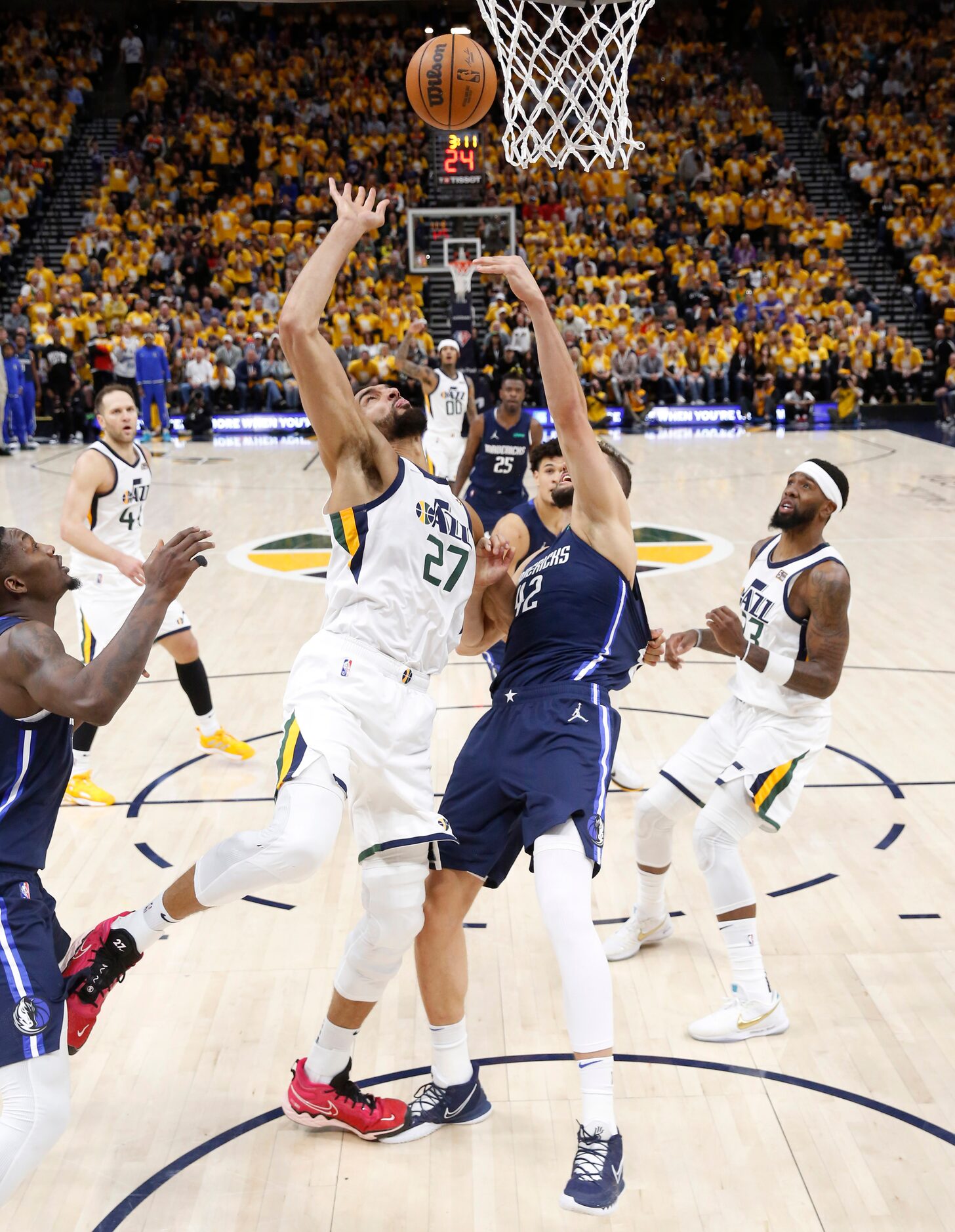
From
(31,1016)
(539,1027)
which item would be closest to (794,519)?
(539,1027)

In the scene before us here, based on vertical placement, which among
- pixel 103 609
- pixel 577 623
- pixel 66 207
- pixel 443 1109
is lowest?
pixel 443 1109

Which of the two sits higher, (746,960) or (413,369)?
(413,369)

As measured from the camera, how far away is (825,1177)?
3166 mm

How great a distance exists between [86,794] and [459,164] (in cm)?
1941

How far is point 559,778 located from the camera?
3.38m

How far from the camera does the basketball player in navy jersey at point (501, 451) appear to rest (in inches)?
358

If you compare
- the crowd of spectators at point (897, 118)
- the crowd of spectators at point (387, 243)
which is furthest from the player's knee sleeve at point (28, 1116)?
the crowd of spectators at point (897, 118)

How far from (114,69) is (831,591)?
2858cm

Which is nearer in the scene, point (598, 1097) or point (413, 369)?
point (598, 1097)

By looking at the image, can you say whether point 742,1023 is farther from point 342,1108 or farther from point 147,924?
point 147,924

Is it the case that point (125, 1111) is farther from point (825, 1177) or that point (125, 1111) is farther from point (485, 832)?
point (825, 1177)

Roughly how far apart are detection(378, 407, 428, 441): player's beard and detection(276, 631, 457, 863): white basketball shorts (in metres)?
0.65

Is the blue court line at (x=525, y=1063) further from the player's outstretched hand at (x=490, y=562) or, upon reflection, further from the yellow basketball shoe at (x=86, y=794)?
the yellow basketball shoe at (x=86, y=794)

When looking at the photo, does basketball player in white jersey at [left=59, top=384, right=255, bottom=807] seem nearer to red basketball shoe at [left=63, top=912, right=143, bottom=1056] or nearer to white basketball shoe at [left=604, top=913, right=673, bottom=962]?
white basketball shoe at [left=604, top=913, right=673, bottom=962]
